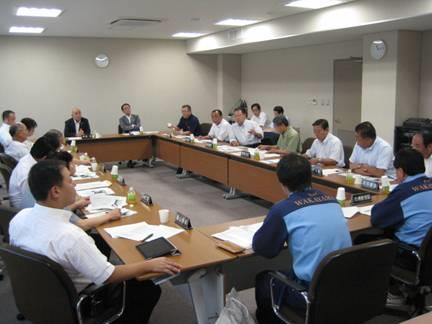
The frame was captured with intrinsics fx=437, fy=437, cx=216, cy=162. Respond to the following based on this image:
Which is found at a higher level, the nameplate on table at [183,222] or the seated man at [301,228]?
the seated man at [301,228]

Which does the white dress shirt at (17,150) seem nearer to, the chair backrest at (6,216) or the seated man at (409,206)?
the chair backrest at (6,216)

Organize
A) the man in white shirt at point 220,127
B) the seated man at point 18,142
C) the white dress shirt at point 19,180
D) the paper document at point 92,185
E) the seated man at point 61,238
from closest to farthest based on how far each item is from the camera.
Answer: the seated man at point 61,238 < the white dress shirt at point 19,180 < the paper document at point 92,185 < the seated man at point 18,142 < the man in white shirt at point 220,127

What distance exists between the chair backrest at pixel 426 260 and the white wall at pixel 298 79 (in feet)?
19.8

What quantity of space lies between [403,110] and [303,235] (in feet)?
17.3

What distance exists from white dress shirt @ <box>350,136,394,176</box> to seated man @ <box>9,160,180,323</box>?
2898 mm

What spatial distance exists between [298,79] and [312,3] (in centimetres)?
309

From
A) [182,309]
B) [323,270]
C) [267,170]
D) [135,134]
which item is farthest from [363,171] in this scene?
[135,134]

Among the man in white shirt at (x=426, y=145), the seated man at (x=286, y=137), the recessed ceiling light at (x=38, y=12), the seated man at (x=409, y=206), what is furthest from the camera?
the recessed ceiling light at (x=38, y=12)

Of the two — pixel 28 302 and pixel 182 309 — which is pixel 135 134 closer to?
pixel 182 309

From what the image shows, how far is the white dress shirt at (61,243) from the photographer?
1.82 meters

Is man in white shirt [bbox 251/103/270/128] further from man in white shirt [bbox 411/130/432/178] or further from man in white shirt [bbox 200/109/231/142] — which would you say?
man in white shirt [bbox 411/130/432/178]

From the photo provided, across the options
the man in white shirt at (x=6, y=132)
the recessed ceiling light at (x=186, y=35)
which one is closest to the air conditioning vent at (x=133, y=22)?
the recessed ceiling light at (x=186, y=35)

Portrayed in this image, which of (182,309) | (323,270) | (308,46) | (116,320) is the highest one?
(308,46)

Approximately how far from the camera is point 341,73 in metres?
8.21
